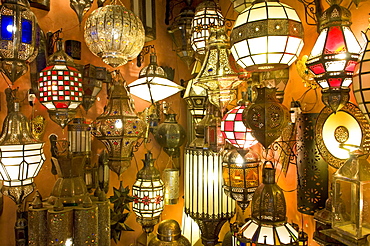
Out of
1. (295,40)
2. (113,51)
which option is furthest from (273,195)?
(113,51)

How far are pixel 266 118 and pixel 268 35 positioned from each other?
0.45m

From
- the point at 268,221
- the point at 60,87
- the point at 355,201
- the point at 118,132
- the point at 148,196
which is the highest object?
the point at 60,87

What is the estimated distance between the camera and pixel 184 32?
3.32 meters

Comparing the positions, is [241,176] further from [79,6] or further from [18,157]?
[79,6]

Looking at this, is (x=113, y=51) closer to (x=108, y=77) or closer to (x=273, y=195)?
(x=108, y=77)

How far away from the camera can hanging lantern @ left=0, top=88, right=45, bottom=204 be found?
→ 5.94ft

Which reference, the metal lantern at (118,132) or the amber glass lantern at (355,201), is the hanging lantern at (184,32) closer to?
the metal lantern at (118,132)

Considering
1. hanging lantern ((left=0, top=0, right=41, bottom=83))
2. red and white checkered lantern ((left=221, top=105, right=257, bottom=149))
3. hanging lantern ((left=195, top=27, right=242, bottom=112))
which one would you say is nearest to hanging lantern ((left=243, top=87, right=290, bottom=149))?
red and white checkered lantern ((left=221, top=105, right=257, bottom=149))

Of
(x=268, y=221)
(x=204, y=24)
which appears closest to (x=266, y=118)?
(x=268, y=221)

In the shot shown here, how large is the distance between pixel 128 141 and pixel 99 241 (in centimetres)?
75

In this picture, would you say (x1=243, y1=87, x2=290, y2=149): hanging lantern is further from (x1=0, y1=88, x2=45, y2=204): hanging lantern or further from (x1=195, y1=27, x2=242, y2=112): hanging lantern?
(x1=0, y1=88, x2=45, y2=204): hanging lantern

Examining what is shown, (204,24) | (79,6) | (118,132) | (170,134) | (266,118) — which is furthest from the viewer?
(170,134)

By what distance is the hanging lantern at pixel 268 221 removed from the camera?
1.56 m

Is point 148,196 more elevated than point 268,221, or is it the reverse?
point 268,221
